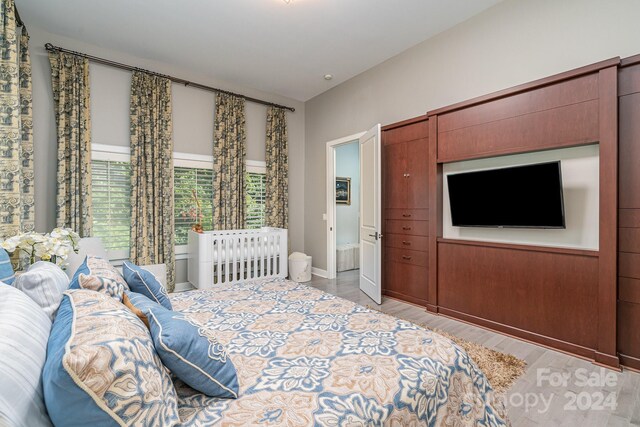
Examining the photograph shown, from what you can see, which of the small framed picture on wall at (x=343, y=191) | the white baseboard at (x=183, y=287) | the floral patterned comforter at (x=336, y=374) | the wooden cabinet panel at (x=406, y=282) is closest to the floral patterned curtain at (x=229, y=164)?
the white baseboard at (x=183, y=287)

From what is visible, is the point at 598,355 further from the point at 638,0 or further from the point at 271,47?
the point at 271,47

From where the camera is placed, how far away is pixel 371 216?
399 cm

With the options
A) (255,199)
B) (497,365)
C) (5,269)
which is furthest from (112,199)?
(497,365)

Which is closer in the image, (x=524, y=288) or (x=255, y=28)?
(x=524, y=288)

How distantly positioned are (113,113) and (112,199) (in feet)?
3.53

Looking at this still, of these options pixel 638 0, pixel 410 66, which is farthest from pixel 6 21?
pixel 638 0

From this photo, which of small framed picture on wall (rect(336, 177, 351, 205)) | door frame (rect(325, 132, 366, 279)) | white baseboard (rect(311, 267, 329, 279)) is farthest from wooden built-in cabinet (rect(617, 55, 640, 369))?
small framed picture on wall (rect(336, 177, 351, 205))

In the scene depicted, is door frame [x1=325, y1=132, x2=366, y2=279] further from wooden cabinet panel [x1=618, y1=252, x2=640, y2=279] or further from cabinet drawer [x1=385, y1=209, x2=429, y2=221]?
wooden cabinet panel [x1=618, y1=252, x2=640, y2=279]

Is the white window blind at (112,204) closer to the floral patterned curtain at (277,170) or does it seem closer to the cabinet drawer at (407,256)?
the floral patterned curtain at (277,170)

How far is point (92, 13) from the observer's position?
3.05 meters

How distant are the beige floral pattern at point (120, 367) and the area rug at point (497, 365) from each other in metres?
2.06

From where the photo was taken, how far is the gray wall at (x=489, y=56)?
2.41 m

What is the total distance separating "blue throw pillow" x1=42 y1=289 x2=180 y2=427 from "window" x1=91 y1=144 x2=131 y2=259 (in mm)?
3345

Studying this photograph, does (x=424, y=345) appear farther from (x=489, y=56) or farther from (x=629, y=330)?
(x=489, y=56)
